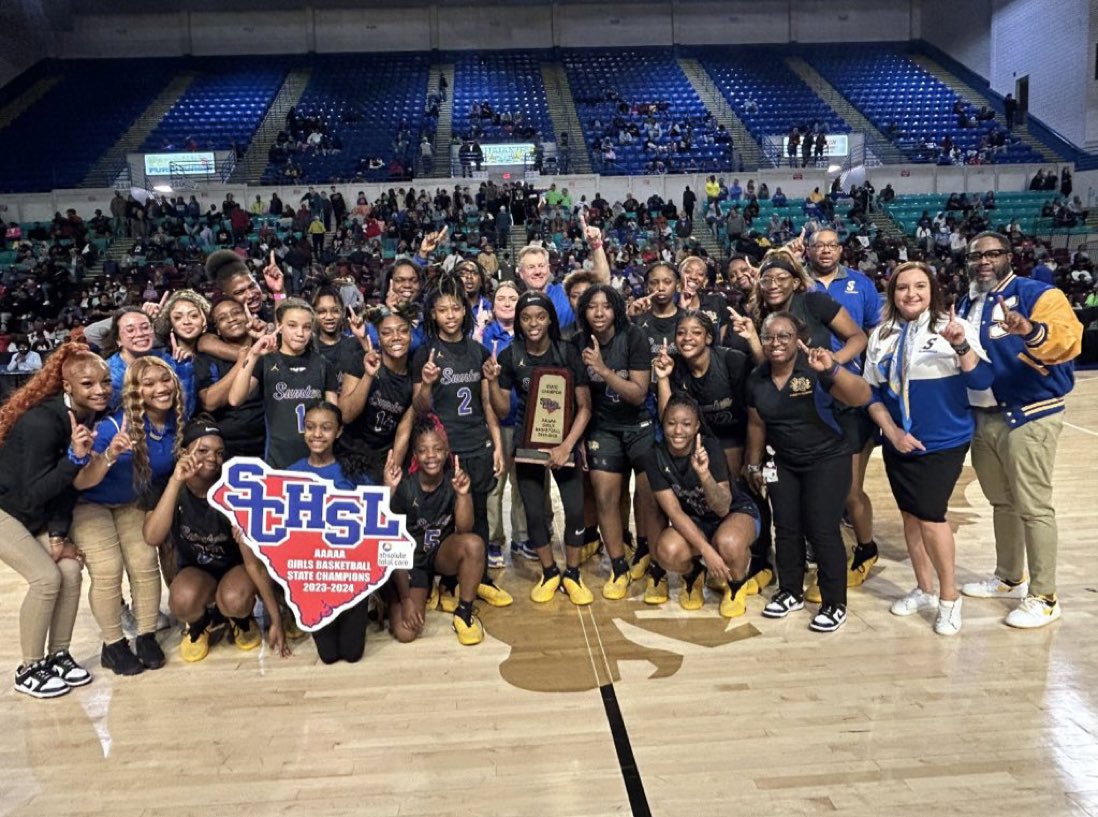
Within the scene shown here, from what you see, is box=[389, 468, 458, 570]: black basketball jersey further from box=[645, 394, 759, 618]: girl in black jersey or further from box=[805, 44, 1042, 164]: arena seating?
box=[805, 44, 1042, 164]: arena seating

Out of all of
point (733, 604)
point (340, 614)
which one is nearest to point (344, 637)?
point (340, 614)

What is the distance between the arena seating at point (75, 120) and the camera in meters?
20.2

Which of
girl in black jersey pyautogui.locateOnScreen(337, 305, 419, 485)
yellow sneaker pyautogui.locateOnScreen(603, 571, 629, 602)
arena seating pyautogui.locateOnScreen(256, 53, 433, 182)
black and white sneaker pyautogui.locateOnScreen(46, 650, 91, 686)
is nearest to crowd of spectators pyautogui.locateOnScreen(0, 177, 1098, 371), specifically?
arena seating pyautogui.locateOnScreen(256, 53, 433, 182)

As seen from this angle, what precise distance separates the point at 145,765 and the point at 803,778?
2.28 m

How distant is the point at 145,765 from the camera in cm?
294

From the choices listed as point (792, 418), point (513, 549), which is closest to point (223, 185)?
point (513, 549)

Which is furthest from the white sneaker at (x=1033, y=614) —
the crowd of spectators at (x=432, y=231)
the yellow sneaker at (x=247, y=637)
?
the crowd of spectators at (x=432, y=231)

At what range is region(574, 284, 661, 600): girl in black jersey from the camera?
4.02 metres

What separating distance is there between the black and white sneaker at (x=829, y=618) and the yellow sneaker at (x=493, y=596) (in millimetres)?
1474

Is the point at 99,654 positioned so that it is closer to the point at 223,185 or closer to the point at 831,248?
the point at 831,248

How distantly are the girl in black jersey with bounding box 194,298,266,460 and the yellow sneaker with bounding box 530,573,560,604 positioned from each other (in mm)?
1532

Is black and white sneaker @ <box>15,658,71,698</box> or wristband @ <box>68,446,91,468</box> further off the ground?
wristband @ <box>68,446,91,468</box>

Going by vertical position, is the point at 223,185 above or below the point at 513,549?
above

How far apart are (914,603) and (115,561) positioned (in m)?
3.63
